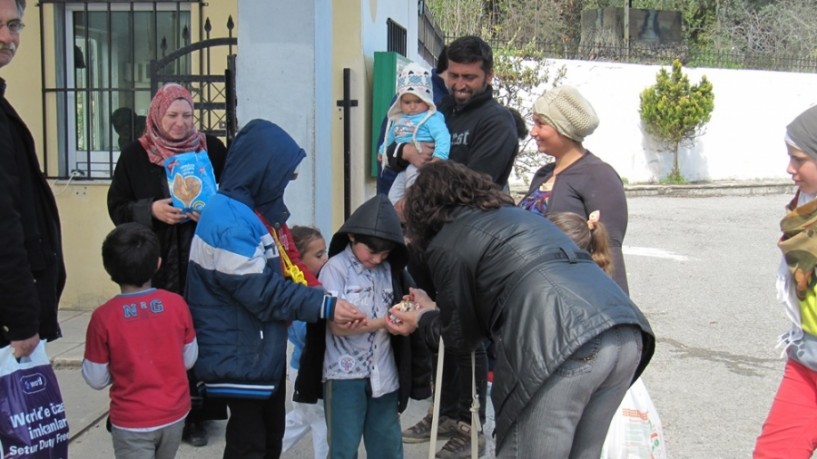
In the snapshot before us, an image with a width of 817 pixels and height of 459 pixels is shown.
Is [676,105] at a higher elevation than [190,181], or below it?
higher

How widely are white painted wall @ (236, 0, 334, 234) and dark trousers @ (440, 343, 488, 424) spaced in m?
1.30

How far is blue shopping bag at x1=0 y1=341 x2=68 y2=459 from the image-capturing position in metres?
2.55

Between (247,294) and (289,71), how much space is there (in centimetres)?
206

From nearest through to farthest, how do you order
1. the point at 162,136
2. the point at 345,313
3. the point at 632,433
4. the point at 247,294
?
the point at 247,294 → the point at 345,313 → the point at 632,433 → the point at 162,136

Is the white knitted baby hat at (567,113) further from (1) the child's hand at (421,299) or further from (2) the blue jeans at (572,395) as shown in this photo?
(2) the blue jeans at (572,395)

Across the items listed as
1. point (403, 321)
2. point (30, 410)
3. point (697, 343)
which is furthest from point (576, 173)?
point (697, 343)

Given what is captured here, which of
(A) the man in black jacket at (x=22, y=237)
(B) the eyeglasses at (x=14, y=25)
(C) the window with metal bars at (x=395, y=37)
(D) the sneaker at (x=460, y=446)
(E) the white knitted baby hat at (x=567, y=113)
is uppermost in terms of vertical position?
(C) the window with metal bars at (x=395, y=37)

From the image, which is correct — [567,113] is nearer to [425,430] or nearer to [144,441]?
[425,430]

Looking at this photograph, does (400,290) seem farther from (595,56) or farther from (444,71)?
(595,56)

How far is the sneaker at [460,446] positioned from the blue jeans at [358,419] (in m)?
0.73

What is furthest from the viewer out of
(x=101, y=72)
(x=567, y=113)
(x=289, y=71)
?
(x=101, y=72)

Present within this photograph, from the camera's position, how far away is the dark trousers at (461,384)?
4.22 m

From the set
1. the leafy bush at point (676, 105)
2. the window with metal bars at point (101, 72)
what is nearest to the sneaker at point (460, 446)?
the window with metal bars at point (101, 72)

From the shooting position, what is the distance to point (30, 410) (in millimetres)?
2621
